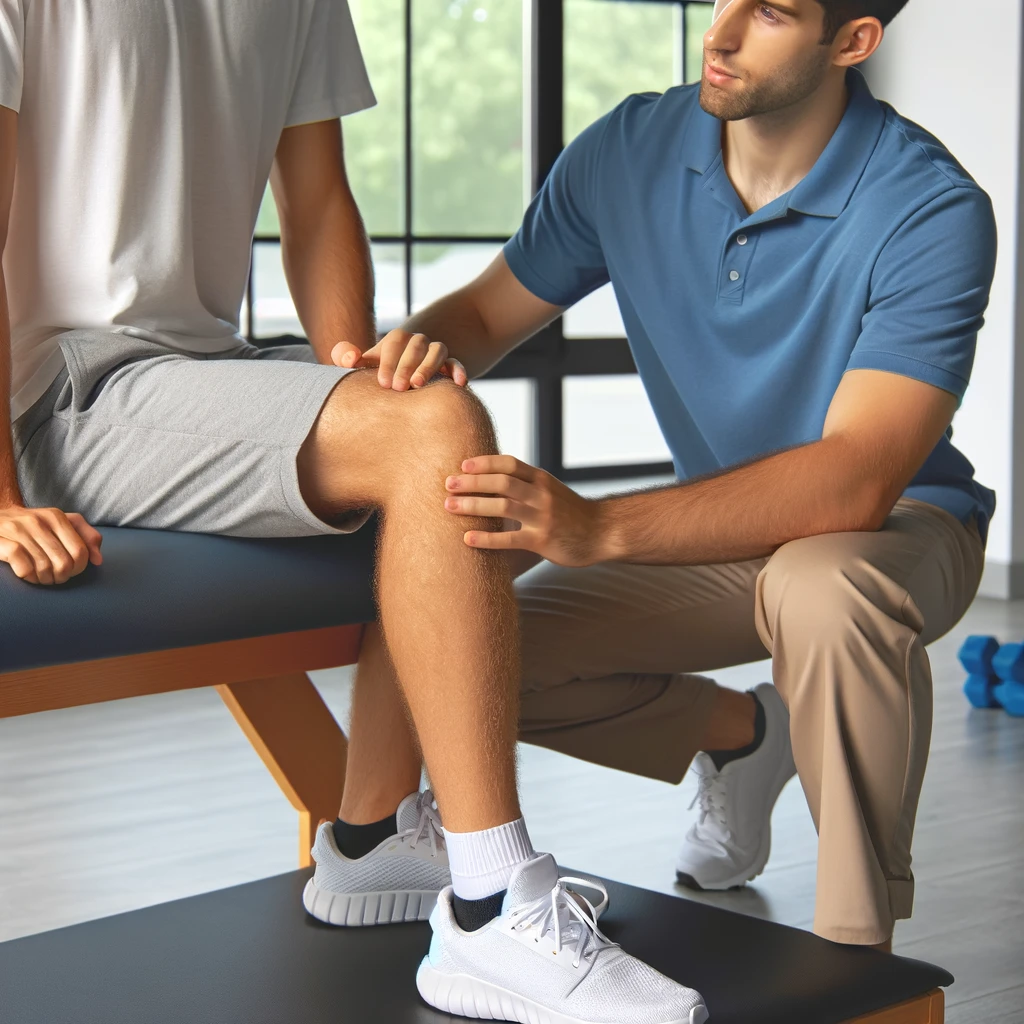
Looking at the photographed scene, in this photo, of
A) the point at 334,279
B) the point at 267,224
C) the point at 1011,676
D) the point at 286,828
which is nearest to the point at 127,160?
the point at 334,279

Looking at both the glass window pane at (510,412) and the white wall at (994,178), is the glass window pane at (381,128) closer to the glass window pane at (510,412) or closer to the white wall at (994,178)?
the glass window pane at (510,412)

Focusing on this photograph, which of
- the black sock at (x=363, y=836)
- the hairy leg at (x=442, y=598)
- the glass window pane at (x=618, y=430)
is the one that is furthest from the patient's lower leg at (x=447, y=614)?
the glass window pane at (x=618, y=430)

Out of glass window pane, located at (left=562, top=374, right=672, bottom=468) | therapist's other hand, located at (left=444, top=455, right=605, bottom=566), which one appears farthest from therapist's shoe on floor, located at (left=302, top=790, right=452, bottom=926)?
glass window pane, located at (left=562, top=374, right=672, bottom=468)

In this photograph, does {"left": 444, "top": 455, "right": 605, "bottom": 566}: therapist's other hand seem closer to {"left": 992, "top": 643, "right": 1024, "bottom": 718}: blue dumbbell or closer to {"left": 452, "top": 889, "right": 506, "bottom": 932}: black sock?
{"left": 452, "top": 889, "right": 506, "bottom": 932}: black sock

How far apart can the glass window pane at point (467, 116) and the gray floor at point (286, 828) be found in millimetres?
2548

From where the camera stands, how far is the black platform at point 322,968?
135cm

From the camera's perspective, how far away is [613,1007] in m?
1.24

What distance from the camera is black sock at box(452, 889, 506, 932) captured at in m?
1.32

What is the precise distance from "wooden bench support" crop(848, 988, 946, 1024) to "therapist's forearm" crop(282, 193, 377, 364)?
0.91m

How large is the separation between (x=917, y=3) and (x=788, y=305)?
327 cm

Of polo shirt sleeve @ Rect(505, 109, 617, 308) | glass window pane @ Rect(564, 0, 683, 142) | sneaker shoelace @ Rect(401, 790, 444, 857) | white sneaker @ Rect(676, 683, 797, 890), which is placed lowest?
white sneaker @ Rect(676, 683, 797, 890)

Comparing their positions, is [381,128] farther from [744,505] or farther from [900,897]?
[900,897]

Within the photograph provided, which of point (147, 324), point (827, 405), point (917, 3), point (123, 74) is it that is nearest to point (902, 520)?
point (827, 405)

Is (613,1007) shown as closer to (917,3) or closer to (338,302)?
(338,302)
